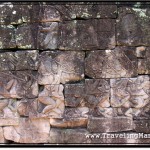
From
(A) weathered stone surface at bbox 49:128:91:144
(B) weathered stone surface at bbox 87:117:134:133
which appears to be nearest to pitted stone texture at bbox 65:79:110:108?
(B) weathered stone surface at bbox 87:117:134:133

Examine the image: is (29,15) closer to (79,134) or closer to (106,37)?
(106,37)

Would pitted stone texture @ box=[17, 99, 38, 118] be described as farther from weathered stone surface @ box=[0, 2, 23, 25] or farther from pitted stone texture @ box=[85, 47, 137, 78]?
weathered stone surface @ box=[0, 2, 23, 25]

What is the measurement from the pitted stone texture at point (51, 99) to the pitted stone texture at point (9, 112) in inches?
15.3

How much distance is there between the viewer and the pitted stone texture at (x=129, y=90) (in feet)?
19.4

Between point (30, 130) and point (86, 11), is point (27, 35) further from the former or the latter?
point (30, 130)

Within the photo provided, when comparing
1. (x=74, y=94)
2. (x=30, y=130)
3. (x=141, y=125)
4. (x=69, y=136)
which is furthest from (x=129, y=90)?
(x=30, y=130)

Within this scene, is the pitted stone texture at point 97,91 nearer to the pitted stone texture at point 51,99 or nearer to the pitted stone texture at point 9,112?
the pitted stone texture at point 51,99

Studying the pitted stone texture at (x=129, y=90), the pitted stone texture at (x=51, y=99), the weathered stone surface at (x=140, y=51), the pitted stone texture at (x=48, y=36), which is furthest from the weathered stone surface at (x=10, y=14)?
the weathered stone surface at (x=140, y=51)

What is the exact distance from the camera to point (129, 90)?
19.5ft

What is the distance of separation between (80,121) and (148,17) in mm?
1869

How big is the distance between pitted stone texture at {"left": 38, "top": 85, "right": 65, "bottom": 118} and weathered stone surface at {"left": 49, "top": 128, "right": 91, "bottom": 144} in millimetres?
297

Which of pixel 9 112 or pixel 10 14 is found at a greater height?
pixel 10 14

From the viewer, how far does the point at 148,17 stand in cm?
582

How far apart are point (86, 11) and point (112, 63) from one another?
0.87 meters
